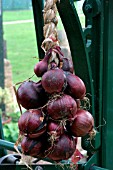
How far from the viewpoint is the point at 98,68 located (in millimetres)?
1064

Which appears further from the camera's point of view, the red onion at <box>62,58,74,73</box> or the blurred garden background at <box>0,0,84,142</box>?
the blurred garden background at <box>0,0,84,142</box>

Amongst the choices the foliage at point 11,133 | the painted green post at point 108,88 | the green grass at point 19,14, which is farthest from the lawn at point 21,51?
the painted green post at point 108,88

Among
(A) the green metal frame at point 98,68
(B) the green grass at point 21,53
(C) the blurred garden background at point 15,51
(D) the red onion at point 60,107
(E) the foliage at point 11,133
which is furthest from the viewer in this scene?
(B) the green grass at point 21,53

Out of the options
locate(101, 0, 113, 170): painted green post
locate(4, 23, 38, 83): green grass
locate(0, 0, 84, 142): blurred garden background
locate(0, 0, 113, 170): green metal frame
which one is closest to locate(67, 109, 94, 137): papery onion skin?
locate(0, 0, 113, 170): green metal frame

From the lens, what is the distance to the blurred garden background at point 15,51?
2.81m

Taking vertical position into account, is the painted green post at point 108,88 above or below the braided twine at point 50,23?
below

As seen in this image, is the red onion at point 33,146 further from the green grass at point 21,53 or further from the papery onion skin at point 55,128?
the green grass at point 21,53

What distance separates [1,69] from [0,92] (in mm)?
492

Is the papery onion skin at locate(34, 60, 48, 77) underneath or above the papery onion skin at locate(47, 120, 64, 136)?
above

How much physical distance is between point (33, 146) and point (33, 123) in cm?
4

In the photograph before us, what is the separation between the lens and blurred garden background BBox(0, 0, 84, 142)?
281 centimetres

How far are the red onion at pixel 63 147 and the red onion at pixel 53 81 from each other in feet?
0.30

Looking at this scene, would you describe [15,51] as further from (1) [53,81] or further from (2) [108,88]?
(1) [53,81]

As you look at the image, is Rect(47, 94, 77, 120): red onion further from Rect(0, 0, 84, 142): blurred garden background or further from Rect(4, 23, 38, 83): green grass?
Rect(4, 23, 38, 83): green grass
